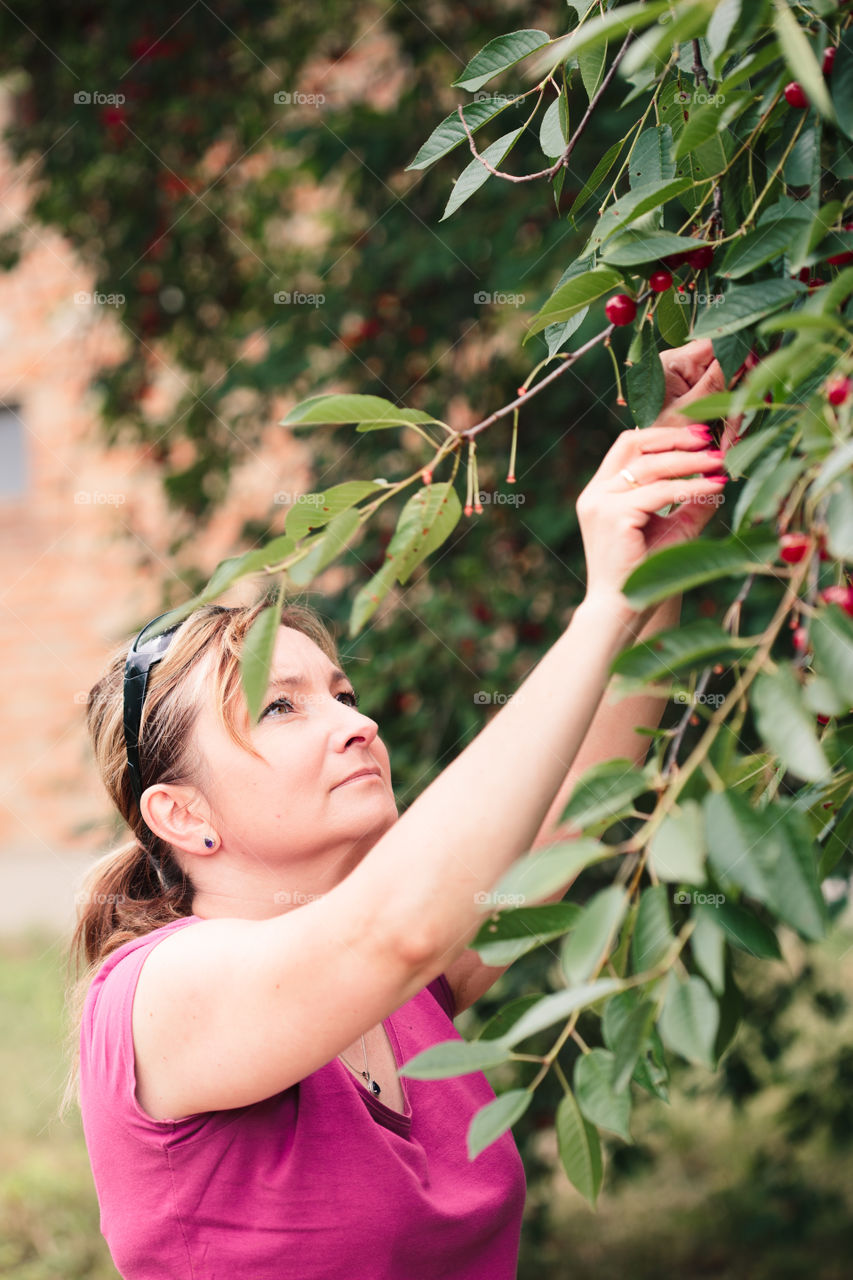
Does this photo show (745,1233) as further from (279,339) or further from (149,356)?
(149,356)

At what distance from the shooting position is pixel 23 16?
2.88m

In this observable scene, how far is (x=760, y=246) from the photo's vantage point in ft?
2.43

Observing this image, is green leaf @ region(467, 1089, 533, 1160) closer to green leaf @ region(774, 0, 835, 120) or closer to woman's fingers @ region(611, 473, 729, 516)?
woman's fingers @ region(611, 473, 729, 516)

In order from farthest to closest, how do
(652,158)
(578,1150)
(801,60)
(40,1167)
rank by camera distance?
(40,1167) → (652,158) → (578,1150) → (801,60)

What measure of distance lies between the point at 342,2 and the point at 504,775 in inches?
110

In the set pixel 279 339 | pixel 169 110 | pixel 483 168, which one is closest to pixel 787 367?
pixel 483 168

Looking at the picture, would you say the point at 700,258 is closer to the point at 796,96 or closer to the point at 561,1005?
the point at 796,96

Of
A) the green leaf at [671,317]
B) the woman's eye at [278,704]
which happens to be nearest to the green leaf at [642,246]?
the green leaf at [671,317]

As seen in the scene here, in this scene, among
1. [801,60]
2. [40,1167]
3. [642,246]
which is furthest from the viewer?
[40,1167]

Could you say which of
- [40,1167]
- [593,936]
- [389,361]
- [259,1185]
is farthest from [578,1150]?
[40,1167]

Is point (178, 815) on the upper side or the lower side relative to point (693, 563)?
lower

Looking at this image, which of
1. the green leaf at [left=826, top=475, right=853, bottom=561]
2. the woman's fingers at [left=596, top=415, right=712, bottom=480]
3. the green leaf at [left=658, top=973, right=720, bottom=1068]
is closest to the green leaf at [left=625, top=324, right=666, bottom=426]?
the woman's fingers at [left=596, top=415, right=712, bottom=480]

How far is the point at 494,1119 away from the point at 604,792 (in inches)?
7.0

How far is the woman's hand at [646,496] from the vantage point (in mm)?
791
